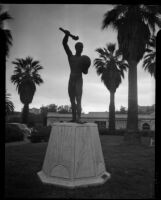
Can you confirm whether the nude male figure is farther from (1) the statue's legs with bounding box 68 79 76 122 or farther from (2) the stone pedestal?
(2) the stone pedestal

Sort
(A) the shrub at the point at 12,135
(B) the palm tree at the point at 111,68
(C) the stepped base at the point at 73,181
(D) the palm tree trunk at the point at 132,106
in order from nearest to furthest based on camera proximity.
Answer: (C) the stepped base at the point at 73,181, (D) the palm tree trunk at the point at 132,106, (A) the shrub at the point at 12,135, (B) the palm tree at the point at 111,68

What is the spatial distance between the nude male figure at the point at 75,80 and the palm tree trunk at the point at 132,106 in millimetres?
7737

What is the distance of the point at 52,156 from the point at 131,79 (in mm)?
8830

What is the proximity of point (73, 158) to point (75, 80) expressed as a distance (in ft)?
5.57

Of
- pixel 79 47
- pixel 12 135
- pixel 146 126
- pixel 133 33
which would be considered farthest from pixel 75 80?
pixel 146 126

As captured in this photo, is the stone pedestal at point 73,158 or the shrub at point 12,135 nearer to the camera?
the stone pedestal at point 73,158

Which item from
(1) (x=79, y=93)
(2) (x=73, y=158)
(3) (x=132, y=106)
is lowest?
(2) (x=73, y=158)

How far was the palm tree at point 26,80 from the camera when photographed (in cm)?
2530

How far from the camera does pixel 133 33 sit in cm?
1375

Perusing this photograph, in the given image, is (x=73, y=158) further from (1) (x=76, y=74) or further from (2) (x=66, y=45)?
(2) (x=66, y=45)

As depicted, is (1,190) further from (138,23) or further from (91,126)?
(138,23)

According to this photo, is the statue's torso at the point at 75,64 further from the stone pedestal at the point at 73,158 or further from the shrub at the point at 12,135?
the shrub at the point at 12,135

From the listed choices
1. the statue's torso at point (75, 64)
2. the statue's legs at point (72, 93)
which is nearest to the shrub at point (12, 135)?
the statue's legs at point (72, 93)

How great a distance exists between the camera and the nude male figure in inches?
223
